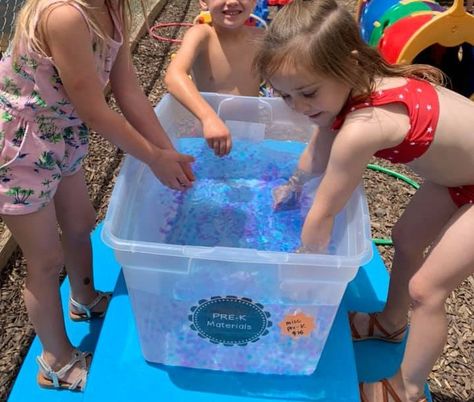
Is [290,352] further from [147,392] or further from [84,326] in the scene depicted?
[84,326]

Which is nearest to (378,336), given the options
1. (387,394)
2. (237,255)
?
(387,394)

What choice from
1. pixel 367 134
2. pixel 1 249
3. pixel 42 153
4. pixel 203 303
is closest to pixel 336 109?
pixel 367 134

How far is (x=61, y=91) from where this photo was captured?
103cm

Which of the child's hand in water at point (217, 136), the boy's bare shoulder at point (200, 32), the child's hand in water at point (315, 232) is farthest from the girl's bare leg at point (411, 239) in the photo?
the boy's bare shoulder at point (200, 32)

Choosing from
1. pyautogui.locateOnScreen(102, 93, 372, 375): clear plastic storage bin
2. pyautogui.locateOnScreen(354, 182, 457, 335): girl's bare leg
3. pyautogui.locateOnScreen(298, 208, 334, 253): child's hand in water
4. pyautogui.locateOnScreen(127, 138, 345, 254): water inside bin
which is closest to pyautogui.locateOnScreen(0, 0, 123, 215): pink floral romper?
pyautogui.locateOnScreen(102, 93, 372, 375): clear plastic storage bin

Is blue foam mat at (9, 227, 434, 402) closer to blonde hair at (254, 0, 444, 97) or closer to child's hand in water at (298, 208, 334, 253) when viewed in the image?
child's hand in water at (298, 208, 334, 253)

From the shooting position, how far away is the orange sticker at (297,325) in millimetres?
1026

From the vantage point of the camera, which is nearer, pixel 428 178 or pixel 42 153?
pixel 42 153

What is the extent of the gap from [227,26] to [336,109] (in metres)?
0.81

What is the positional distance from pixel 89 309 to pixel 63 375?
0.20 meters

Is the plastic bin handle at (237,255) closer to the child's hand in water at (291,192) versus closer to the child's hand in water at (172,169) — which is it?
the child's hand in water at (172,169)

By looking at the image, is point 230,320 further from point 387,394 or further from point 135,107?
point 135,107

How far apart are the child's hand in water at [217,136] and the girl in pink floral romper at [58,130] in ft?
0.46

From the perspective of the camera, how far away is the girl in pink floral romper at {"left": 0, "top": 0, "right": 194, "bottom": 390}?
95cm
